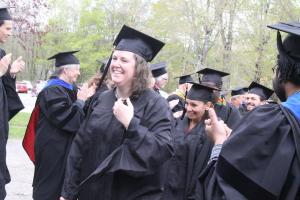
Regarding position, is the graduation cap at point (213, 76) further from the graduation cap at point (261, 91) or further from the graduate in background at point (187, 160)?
the graduation cap at point (261, 91)

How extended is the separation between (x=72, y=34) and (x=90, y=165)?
34827mm

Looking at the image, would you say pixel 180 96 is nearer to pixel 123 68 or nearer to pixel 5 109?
pixel 5 109

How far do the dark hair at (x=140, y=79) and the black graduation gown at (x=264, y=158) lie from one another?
152 cm

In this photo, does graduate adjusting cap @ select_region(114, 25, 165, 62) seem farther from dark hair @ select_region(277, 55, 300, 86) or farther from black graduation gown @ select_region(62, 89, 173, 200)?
dark hair @ select_region(277, 55, 300, 86)

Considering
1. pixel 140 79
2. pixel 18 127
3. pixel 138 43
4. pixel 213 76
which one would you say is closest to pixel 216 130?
pixel 140 79

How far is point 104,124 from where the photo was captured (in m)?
3.46

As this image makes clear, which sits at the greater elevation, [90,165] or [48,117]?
[90,165]

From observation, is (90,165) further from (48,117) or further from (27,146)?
(27,146)

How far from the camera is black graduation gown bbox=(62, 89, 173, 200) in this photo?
3.22 m

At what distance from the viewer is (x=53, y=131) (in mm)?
5453

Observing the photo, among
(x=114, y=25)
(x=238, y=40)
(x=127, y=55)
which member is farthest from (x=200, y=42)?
(x=127, y=55)

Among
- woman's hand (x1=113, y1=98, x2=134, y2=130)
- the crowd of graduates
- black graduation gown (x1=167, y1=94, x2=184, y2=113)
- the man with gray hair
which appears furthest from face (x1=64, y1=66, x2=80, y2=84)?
woman's hand (x1=113, y1=98, x2=134, y2=130)

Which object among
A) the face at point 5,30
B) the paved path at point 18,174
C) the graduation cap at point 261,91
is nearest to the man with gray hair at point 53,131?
the face at point 5,30

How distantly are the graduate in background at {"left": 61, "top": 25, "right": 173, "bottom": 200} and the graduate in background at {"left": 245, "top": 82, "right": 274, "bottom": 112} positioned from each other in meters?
4.55
